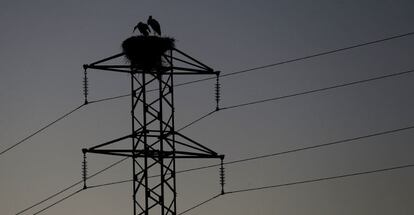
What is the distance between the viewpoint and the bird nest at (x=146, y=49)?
67.9ft

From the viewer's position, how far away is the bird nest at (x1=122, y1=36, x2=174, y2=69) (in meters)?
20.7

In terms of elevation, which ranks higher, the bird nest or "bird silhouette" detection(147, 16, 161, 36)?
"bird silhouette" detection(147, 16, 161, 36)

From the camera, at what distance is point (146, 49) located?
20.9 metres

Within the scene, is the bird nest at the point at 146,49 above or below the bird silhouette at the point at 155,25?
below

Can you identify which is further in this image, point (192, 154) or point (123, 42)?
point (123, 42)

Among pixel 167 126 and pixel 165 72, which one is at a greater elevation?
pixel 165 72

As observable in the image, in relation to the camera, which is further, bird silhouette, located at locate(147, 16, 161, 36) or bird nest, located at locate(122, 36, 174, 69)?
bird silhouette, located at locate(147, 16, 161, 36)

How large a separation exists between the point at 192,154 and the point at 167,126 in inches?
45.6

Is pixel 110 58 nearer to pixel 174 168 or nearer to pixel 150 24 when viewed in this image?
pixel 150 24

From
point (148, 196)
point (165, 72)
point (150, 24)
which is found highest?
point (150, 24)

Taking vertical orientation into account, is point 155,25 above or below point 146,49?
above

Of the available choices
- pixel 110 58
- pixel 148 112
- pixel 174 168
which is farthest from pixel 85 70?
pixel 174 168

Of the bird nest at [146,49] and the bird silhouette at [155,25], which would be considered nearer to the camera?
the bird nest at [146,49]

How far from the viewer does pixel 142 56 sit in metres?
20.8
